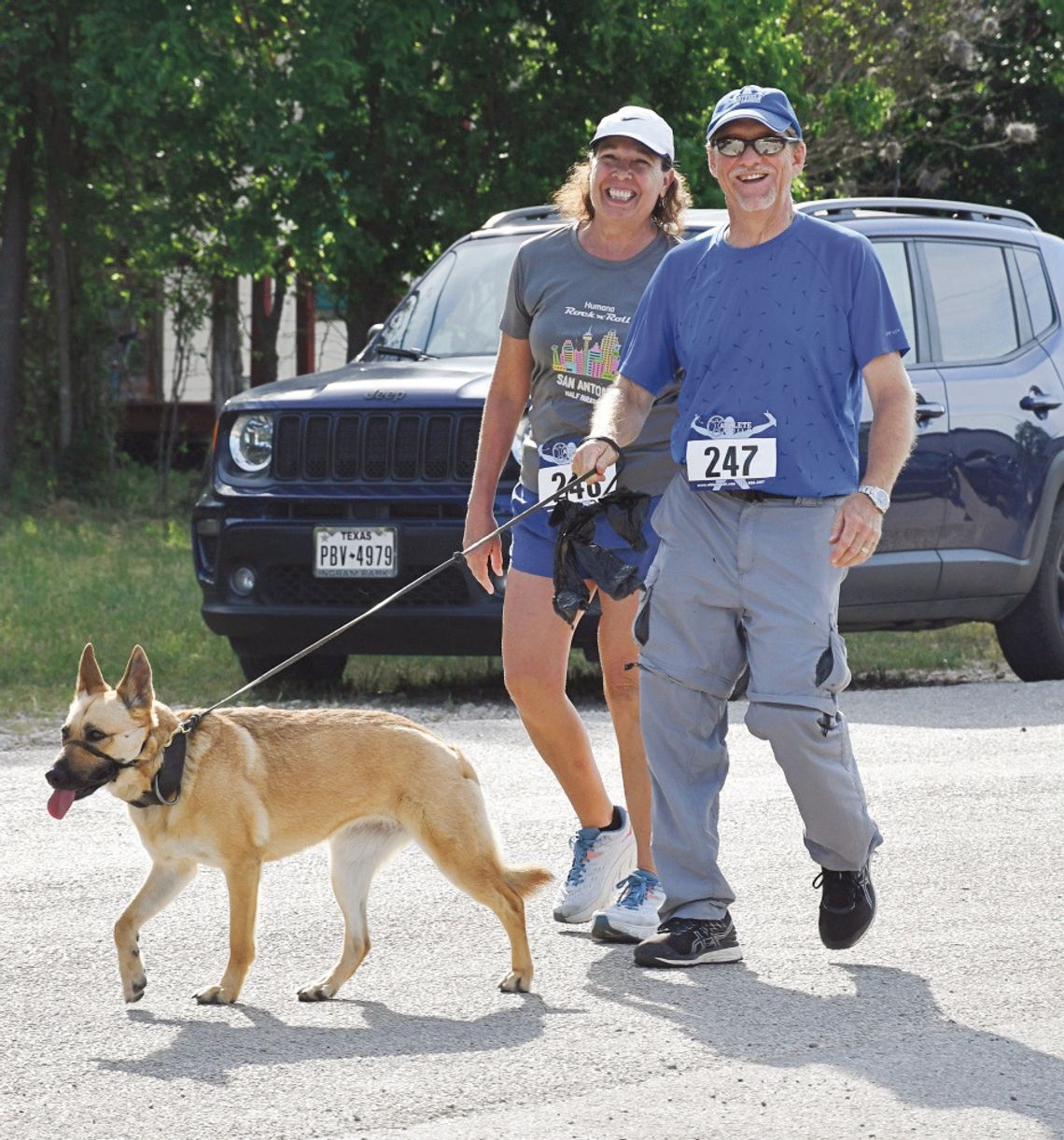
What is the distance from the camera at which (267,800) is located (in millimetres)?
4801

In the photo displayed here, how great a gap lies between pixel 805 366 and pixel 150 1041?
6.93 ft

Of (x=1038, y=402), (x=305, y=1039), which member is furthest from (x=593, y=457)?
(x=1038, y=402)

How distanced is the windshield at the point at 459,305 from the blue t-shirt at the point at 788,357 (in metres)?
4.36

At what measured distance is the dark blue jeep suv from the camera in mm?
8773

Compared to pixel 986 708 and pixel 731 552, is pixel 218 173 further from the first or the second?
pixel 731 552

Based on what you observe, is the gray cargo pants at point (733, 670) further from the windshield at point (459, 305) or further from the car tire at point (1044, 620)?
the car tire at point (1044, 620)

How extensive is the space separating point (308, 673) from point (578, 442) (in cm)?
434

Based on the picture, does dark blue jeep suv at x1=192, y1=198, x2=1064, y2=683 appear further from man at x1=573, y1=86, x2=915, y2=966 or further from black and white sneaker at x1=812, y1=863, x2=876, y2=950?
black and white sneaker at x1=812, y1=863, x2=876, y2=950

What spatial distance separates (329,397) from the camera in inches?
356

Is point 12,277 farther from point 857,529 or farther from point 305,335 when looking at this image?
point 857,529

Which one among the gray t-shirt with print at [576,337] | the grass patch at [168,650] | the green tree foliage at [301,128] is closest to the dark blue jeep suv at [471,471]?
the grass patch at [168,650]

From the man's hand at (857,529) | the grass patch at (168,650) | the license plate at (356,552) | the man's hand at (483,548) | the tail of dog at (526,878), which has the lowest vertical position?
the grass patch at (168,650)

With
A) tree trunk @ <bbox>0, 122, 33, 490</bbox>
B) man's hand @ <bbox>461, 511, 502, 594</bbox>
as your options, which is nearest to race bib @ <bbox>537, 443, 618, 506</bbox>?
man's hand @ <bbox>461, 511, 502, 594</bbox>

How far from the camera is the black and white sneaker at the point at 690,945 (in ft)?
16.6
